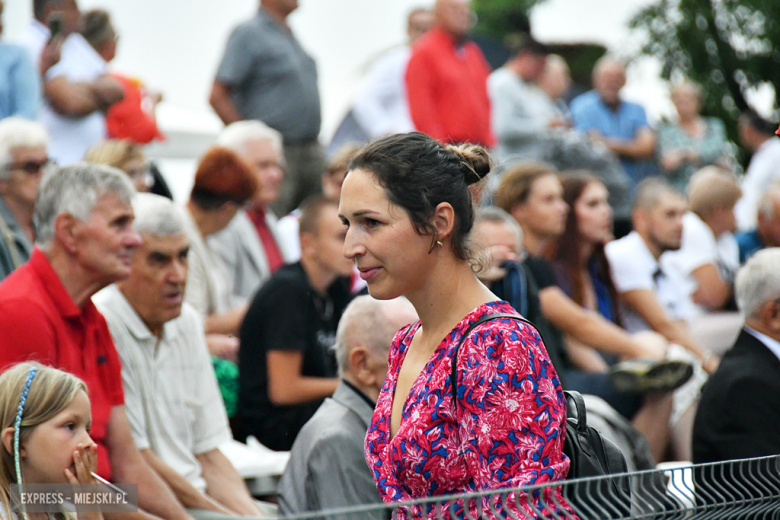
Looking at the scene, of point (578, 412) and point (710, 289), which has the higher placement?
point (578, 412)

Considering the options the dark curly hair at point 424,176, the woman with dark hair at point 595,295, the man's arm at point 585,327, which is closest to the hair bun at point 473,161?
the dark curly hair at point 424,176

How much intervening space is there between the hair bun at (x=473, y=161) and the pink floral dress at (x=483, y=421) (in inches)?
12.4

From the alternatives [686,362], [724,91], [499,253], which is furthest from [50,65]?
[724,91]

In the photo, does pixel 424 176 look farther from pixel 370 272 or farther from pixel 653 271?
pixel 653 271

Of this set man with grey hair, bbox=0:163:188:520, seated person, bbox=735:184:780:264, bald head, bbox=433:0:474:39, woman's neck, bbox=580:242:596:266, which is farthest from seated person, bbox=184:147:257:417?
seated person, bbox=735:184:780:264

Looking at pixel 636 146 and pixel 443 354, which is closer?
pixel 443 354

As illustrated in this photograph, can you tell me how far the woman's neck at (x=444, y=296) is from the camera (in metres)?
2.23

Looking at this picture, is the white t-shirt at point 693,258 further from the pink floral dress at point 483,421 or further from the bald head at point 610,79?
the pink floral dress at point 483,421

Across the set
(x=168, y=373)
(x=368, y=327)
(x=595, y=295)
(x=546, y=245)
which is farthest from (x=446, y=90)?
(x=368, y=327)

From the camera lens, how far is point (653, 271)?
6.75m

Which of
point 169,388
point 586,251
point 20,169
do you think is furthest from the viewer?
point 586,251

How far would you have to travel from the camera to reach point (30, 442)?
2.77 metres

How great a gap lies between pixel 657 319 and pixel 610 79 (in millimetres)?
4032

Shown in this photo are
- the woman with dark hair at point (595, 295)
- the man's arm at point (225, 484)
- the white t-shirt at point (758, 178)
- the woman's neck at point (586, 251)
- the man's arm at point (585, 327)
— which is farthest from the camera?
the white t-shirt at point (758, 178)
